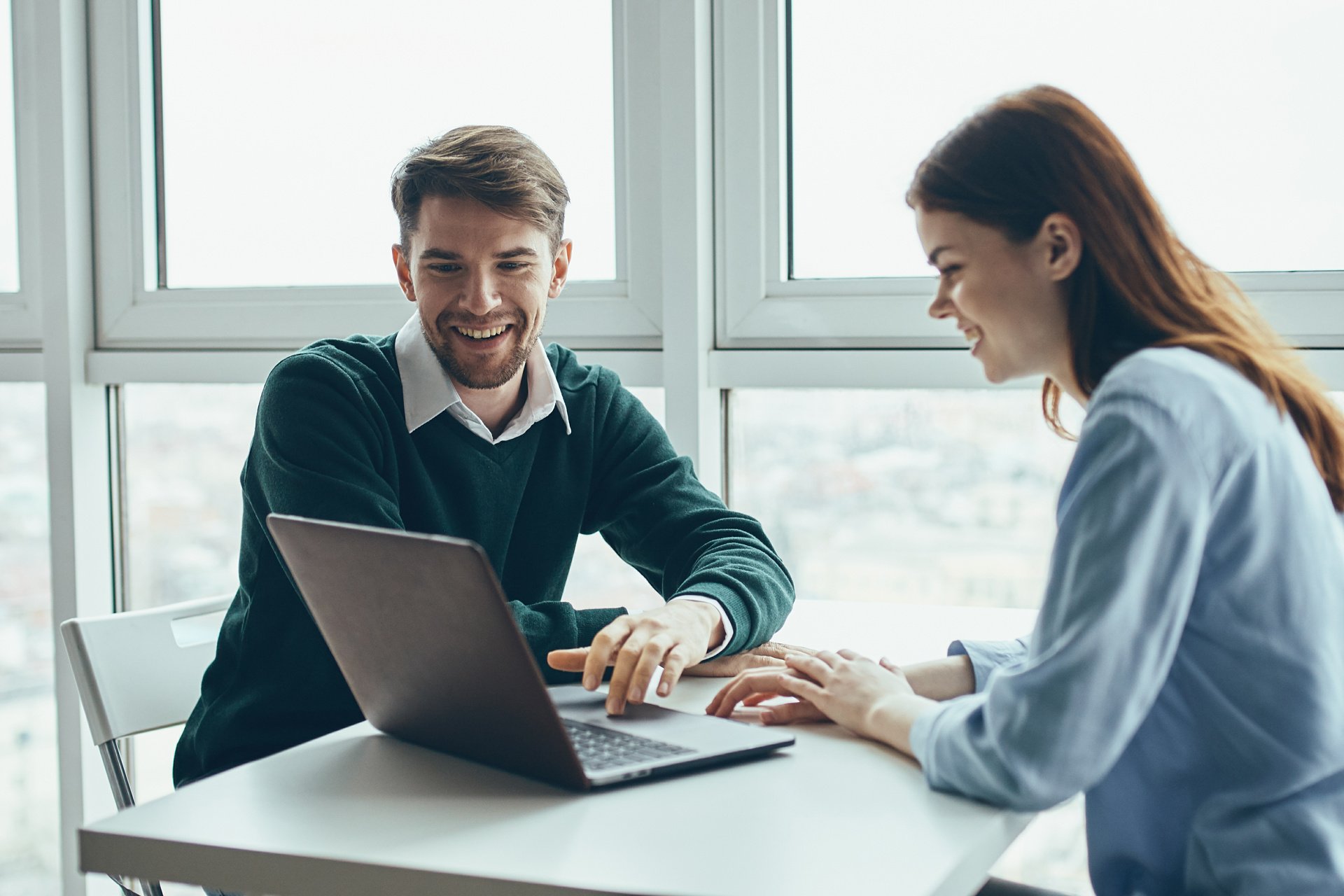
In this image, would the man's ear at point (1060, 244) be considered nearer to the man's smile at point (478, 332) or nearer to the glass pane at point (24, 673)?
the man's smile at point (478, 332)

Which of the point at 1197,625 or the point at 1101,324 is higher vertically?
the point at 1101,324

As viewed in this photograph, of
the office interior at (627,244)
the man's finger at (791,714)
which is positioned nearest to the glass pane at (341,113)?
the office interior at (627,244)

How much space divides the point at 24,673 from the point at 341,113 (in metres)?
1.37

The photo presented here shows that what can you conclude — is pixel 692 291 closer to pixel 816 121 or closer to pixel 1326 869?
pixel 816 121

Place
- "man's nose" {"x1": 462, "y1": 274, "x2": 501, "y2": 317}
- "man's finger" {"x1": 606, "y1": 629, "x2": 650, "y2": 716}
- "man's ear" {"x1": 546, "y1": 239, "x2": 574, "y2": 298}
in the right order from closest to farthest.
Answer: "man's finger" {"x1": 606, "y1": 629, "x2": 650, "y2": 716} → "man's nose" {"x1": 462, "y1": 274, "x2": 501, "y2": 317} → "man's ear" {"x1": 546, "y1": 239, "x2": 574, "y2": 298}

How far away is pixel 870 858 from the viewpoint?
2.57 ft

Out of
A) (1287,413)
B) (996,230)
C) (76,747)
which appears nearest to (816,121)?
(996,230)

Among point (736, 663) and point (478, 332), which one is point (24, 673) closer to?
point (478, 332)

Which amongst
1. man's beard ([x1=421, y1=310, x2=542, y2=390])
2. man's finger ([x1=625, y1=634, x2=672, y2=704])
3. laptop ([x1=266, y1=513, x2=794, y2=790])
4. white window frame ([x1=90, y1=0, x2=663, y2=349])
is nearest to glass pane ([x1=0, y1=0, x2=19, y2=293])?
white window frame ([x1=90, y1=0, x2=663, y2=349])

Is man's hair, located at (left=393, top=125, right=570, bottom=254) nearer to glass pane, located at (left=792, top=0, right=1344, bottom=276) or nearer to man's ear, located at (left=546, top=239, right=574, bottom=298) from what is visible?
man's ear, located at (left=546, top=239, right=574, bottom=298)

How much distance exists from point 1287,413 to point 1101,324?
0.52ft

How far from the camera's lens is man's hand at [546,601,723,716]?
1116 millimetres

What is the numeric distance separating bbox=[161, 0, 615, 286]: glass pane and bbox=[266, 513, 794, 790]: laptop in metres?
1.21

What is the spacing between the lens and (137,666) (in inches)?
61.6
